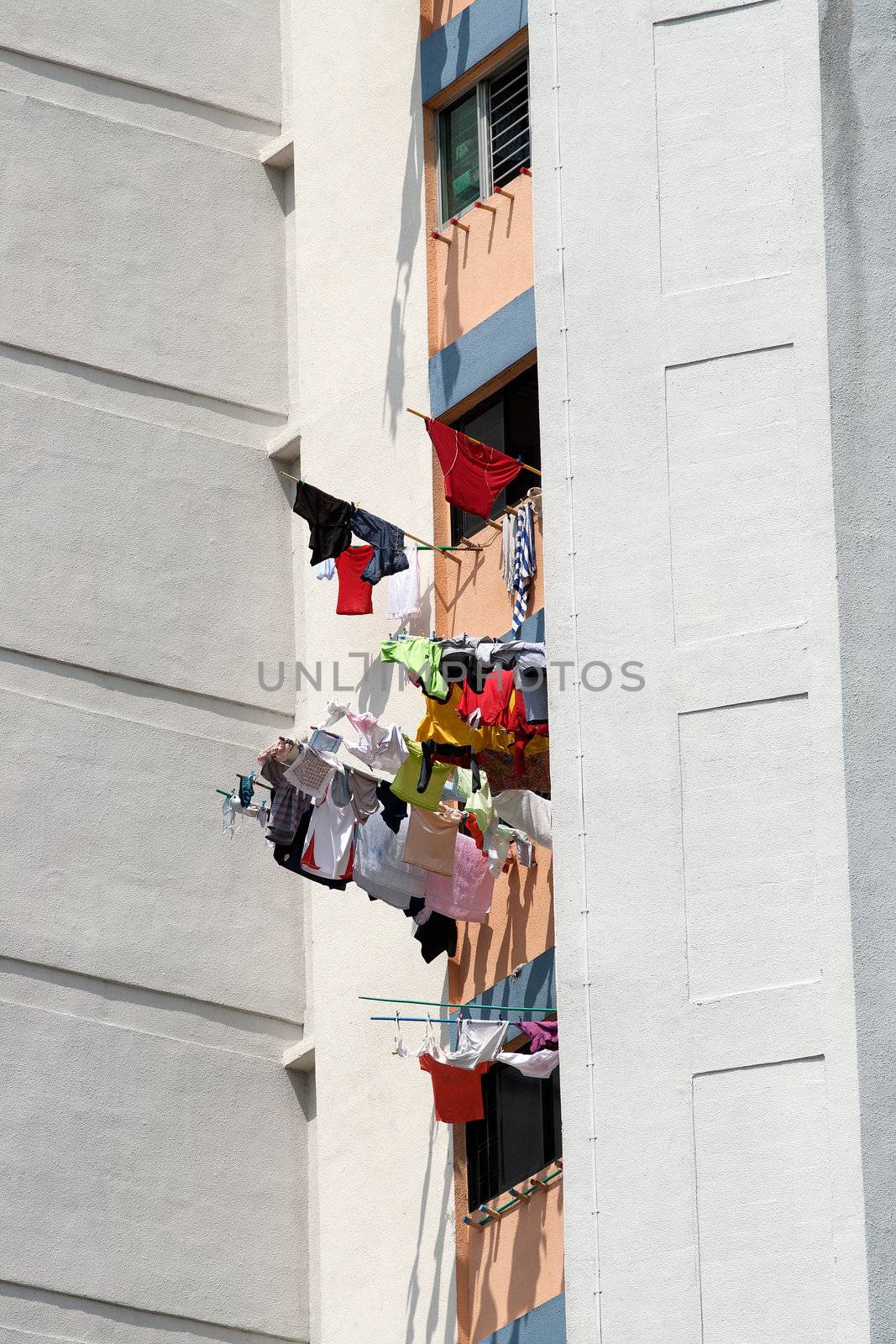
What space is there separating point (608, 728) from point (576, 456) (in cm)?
214

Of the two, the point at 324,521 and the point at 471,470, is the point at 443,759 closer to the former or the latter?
the point at 324,521

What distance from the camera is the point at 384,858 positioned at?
24.4m

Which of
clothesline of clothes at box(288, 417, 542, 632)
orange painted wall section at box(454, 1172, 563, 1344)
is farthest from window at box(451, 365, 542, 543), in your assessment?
orange painted wall section at box(454, 1172, 563, 1344)

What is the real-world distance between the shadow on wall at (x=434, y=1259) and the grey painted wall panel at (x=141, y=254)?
31.0 ft

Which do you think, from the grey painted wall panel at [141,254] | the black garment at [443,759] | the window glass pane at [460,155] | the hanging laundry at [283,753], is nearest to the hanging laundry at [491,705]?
the black garment at [443,759]

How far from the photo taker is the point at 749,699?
19.8m

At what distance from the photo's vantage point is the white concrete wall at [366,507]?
2634 cm

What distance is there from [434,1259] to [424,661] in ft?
20.1

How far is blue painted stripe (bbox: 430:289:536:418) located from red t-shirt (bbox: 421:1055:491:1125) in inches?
260

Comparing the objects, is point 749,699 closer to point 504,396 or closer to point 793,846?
point 793,846

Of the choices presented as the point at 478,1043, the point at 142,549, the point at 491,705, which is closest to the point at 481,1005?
the point at 478,1043

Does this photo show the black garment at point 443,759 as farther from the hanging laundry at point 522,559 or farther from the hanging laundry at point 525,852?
the hanging laundry at point 522,559

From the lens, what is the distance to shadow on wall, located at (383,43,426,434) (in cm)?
2837

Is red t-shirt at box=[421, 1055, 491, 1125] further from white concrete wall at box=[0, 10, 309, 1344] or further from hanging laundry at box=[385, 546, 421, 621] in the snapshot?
hanging laundry at box=[385, 546, 421, 621]
